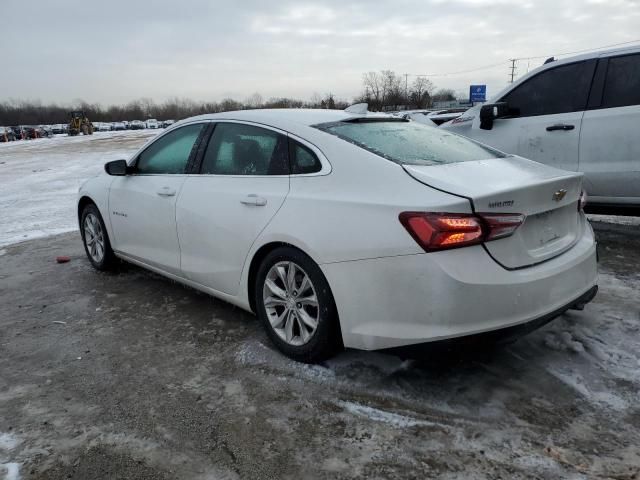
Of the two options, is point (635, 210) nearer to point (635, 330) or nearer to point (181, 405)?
point (635, 330)

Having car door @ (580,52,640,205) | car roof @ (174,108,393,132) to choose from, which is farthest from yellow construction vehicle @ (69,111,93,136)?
car door @ (580,52,640,205)

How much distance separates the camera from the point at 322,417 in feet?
8.75

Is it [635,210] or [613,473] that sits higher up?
[635,210]

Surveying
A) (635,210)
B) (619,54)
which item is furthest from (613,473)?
(619,54)

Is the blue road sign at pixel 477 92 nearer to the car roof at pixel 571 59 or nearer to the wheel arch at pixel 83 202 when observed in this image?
the car roof at pixel 571 59

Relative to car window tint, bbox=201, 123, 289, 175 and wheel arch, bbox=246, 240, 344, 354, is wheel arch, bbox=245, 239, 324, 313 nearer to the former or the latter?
wheel arch, bbox=246, 240, 344, 354

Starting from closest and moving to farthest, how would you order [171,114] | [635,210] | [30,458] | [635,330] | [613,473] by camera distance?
[613,473]
[30,458]
[635,330]
[635,210]
[171,114]

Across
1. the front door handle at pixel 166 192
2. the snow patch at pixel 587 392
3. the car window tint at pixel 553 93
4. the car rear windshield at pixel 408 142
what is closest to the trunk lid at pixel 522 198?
the car rear windshield at pixel 408 142

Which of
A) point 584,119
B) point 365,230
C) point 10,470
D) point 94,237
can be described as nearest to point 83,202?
point 94,237

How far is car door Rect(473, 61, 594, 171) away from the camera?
534 centimetres

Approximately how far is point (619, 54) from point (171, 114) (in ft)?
461

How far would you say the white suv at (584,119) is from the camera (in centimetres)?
501

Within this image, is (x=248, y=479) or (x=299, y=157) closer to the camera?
(x=248, y=479)

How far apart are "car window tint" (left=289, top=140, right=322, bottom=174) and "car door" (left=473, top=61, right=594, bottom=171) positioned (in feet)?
11.2
